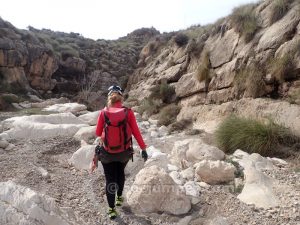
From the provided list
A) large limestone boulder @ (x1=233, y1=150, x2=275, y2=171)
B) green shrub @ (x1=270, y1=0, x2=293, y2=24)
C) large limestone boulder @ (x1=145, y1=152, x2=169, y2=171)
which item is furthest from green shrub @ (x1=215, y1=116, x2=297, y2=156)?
green shrub @ (x1=270, y1=0, x2=293, y2=24)

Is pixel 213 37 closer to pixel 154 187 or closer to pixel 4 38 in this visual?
pixel 154 187

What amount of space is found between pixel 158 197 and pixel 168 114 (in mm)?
7038

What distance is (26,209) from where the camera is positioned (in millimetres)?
3402

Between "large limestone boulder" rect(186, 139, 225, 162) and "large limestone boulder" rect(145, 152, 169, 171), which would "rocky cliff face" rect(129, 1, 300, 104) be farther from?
"large limestone boulder" rect(145, 152, 169, 171)

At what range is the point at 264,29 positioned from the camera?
945cm

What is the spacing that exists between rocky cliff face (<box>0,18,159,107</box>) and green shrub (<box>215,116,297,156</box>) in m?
17.6

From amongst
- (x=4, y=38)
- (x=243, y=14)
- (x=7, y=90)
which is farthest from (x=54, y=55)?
→ (x=243, y=14)

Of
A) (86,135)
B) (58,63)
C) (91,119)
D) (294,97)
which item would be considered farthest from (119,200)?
(58,63)

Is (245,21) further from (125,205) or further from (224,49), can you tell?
(125,205)

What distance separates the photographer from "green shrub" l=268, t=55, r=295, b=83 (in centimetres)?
771

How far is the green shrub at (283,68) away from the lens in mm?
7715

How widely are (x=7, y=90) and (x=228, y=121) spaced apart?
1809cm

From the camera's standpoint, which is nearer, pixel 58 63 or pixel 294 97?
pixel 294 97

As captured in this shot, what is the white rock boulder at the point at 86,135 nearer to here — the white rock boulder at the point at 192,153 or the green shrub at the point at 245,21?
the white rock boulder at the point at 192,153
